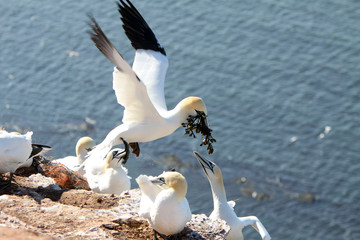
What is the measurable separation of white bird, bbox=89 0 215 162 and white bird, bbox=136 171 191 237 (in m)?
0.94


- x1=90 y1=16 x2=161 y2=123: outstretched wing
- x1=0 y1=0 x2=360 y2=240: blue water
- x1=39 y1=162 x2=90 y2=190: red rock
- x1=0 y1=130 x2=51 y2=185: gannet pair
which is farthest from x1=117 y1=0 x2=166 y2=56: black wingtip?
x1=0 y1=0 x2=360 y2=240: blue water

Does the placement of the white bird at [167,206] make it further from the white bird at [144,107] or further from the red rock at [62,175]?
the red rock at [62,175]

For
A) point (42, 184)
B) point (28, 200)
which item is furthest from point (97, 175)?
point (28, 200)

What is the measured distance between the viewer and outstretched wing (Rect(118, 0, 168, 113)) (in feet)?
26.5

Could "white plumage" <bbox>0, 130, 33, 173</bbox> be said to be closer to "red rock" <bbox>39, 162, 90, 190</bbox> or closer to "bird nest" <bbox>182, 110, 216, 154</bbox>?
"red rock" <bbox>39, 162, 90, 190</bbox>

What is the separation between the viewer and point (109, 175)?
8.55 meters

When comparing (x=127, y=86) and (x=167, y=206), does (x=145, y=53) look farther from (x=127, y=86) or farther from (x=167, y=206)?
(x=167, y=206)

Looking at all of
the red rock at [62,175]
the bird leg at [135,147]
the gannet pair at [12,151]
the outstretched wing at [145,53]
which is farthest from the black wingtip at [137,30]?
the gannet pair at [12,151]

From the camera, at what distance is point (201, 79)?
13289mm

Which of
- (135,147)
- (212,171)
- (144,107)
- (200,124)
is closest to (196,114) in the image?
(200,124)

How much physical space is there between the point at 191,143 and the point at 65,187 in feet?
14.7

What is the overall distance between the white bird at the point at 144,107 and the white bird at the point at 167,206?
3.07 ft

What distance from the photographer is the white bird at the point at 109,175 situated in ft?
27.8

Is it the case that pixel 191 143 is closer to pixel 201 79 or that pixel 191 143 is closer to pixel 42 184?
pixel 201 79
